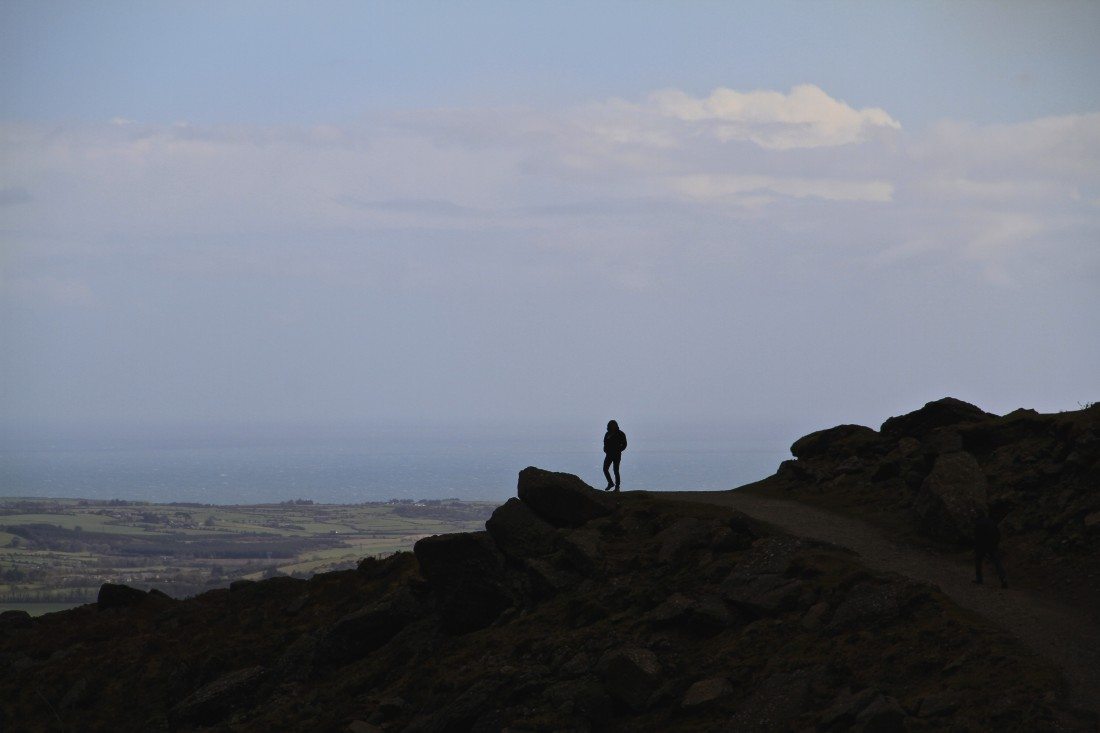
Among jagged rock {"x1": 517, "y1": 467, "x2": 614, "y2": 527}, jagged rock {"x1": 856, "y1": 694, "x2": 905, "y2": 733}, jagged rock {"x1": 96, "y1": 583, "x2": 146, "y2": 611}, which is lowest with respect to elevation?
jagged rock {"x1": 96, "y1": 583, "x2": 146, "y2": 611}

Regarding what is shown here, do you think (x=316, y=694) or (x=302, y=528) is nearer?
(x=316, y=694)

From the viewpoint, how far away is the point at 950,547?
28797 mm

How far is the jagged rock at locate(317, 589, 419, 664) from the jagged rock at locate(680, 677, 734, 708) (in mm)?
12120

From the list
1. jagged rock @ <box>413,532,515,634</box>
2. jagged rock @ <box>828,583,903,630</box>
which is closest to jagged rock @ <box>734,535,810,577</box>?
jagged rock @ <box>828,583,903,630</box>

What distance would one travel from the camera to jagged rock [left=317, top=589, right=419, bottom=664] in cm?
3188

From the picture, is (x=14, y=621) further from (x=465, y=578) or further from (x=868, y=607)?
(x=868, y=607)

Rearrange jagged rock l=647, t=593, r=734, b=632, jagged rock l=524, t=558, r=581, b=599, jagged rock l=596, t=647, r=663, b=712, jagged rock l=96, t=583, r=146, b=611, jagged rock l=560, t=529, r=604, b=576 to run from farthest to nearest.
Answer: jagged rock l=96, t=583, r=146, b=611 → jagged rock l=560, t=529, r=604, b=576 → jagged rock l=524, t=558, r=581, b=599 → jagged rock l=647, t=593, r=734, b=632 → jagged rock l=596, t=647, r=663, b=712

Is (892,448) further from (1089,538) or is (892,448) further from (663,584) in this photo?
(663,584)

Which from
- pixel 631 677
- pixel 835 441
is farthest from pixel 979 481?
pixel 631 677

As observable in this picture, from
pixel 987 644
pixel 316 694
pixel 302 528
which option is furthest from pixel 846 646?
pixel 302 528

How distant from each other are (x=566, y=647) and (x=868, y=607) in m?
7.36

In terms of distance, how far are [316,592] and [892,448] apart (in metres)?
21.5

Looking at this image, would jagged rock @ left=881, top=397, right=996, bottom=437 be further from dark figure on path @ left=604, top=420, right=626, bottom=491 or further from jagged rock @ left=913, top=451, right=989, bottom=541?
dark figure on path @ left=604, top=420, right=626, bottom=491

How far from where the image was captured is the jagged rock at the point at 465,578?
3038cm
